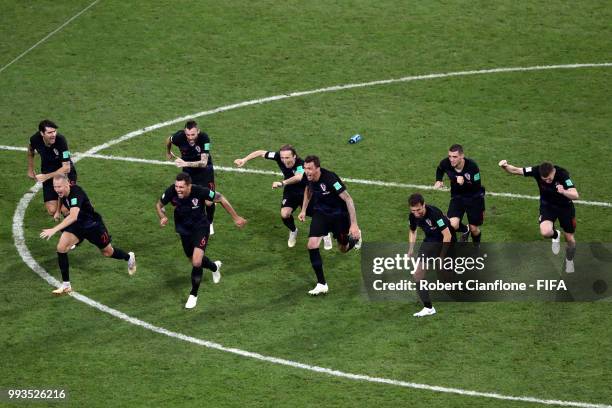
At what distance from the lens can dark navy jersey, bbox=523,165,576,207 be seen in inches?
848

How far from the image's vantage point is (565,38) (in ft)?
103

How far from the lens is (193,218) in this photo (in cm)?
2098

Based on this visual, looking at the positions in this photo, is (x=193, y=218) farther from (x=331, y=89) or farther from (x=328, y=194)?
(x=331, y=89)

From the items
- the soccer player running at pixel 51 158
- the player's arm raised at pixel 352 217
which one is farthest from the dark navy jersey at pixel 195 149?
the player's arm raised at pixel 352 217

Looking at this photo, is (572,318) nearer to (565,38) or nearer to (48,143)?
(48,143)

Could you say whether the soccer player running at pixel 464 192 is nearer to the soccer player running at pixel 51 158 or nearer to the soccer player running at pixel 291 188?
the soccer player running at pixel 291 188

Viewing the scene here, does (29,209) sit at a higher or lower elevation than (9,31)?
lower

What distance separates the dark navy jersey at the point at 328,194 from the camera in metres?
21.3

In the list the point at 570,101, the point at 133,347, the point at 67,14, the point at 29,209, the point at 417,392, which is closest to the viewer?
the point at 417,392


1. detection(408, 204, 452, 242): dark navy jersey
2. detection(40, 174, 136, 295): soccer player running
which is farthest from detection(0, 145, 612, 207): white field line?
detection(40, 174, 136, 295): soccer player running

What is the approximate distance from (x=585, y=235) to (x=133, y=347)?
839cm

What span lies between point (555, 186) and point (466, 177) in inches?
59.1

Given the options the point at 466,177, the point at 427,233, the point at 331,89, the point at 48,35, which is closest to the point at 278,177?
the point at 331,89

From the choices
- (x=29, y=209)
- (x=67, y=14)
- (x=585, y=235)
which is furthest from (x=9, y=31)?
(x=585, y=235)
